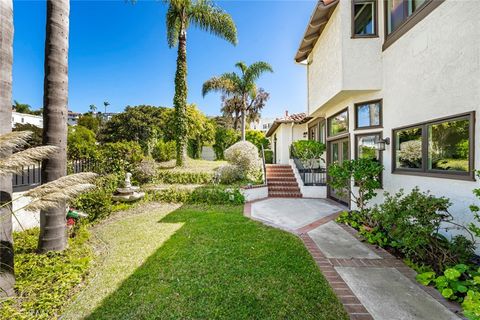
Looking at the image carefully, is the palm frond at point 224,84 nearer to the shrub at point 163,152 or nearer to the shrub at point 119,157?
the shrub at point 163,152

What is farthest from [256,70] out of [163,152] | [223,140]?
[223,140]

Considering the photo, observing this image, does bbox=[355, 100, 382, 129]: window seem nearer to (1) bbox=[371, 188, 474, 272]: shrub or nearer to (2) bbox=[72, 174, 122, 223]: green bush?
(1) bbox=[371, 188, 474, 272]: shrub

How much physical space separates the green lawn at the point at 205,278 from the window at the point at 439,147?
3579 mm

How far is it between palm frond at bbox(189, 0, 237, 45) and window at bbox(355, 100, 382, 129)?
33.1 ft

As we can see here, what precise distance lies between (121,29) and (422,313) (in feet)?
49.6

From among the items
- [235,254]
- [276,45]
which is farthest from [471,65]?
[276,45]

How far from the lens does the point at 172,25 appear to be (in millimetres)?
13219

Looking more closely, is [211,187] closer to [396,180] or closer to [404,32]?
[396,180]

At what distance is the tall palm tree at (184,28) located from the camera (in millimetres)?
12711

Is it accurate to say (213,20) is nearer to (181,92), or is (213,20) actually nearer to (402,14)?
(181,92)

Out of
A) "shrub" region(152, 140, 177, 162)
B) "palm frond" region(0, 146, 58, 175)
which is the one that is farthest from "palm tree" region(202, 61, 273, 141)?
"palm frond" region(0, 146, 58, 175)

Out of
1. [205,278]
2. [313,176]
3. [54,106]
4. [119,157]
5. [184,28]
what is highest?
[184,28]

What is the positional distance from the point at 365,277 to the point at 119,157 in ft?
33.8

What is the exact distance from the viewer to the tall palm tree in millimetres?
12711
